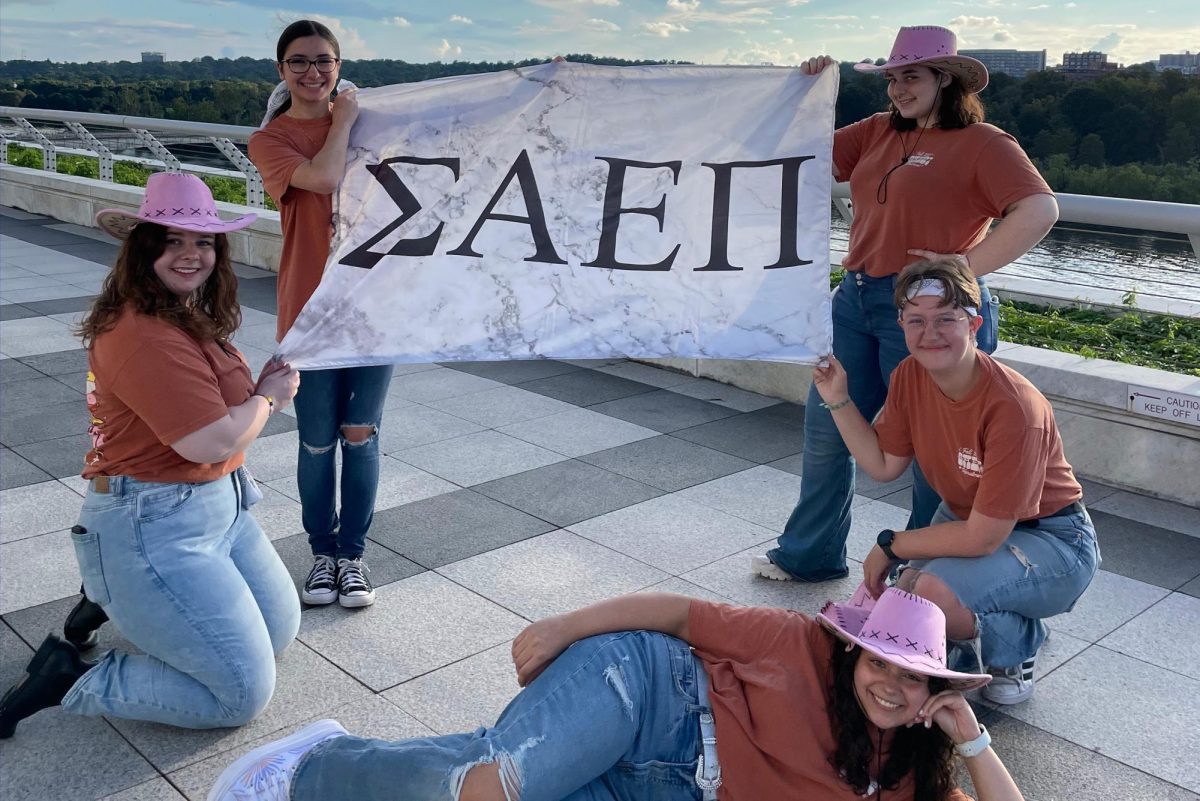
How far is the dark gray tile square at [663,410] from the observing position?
20.8 feet

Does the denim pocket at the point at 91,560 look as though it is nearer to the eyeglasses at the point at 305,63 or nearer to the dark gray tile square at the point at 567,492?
the eyeglasses at the point at 305,63

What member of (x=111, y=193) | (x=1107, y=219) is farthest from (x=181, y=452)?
(x=111, y=193)

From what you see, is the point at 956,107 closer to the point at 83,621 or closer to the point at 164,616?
the point at 164,616

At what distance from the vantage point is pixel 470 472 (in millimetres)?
5488

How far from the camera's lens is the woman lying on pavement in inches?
90.8

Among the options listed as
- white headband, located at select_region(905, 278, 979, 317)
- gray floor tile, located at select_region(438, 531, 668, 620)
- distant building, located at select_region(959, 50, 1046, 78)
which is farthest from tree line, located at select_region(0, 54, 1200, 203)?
gray floor tile, located at select_region(438, 531, 668, 620)

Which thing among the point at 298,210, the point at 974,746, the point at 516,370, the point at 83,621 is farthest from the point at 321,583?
the point at 516,370

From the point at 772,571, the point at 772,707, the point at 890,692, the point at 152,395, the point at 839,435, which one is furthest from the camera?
the point at 772,571

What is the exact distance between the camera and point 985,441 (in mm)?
3148

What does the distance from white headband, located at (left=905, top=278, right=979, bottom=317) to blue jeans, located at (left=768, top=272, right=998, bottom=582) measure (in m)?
0.69

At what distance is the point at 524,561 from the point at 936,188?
2.06 meters

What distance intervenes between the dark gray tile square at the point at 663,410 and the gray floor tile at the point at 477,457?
76 centimetres

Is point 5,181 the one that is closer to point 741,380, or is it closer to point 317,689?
point 741,380

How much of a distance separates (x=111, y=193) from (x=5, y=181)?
408 cm
